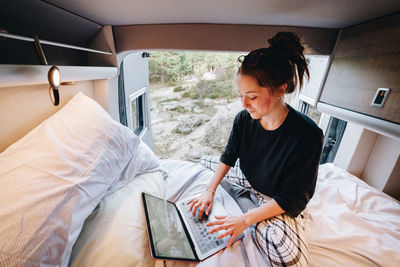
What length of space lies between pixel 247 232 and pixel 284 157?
0.43 metres

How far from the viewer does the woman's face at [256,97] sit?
0.81 metres

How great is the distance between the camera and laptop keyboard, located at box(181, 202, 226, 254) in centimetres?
74

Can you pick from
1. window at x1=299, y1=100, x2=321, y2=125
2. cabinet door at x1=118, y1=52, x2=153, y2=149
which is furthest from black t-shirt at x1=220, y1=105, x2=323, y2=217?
window at x1=299, y1=100, x2=321, y2=125

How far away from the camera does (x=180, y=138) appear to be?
2.93 meters

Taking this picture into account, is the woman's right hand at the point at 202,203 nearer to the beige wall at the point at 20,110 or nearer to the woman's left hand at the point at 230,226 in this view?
the woman's left hand at the point at 230,226

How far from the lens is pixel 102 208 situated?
2.32ft

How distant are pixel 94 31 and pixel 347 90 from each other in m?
1.70

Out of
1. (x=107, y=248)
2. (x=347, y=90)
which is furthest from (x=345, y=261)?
(x=107, y=248)

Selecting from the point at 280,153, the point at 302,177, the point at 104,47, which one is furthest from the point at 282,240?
the point at 104,47

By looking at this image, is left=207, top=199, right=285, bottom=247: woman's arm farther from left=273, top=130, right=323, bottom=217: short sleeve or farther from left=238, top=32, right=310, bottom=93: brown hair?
left=238, top=32, right=310, bottom=93: brown hair

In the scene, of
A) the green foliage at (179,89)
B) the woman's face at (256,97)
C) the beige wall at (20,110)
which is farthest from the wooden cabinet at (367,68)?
the green foliage at (179,89)

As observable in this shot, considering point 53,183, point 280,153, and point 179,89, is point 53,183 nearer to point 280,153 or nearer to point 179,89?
point 280,153

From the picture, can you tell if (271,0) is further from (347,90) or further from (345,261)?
(345,261)

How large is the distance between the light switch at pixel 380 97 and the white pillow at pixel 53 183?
1.32 m
